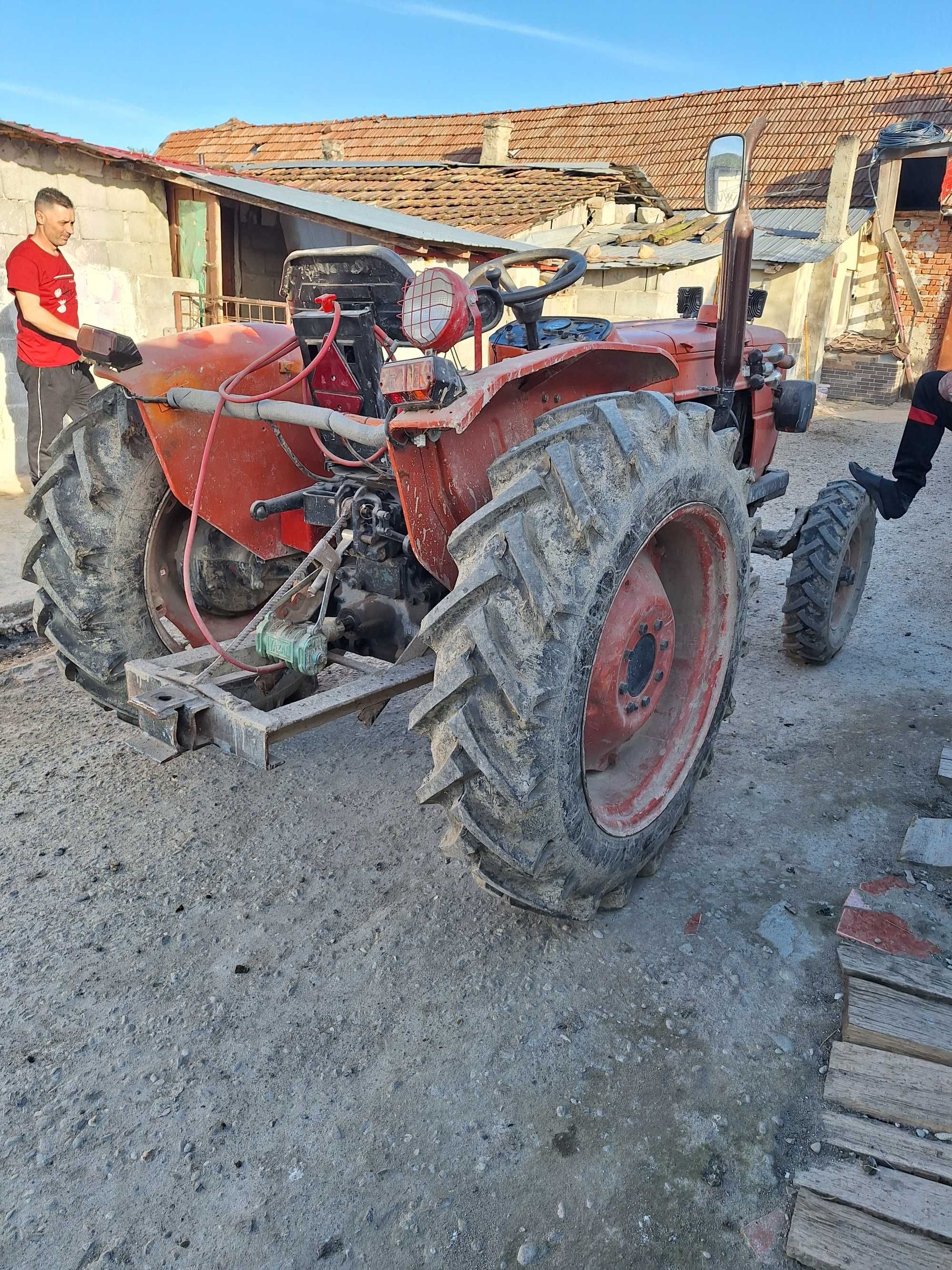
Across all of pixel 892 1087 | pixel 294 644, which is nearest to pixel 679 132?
pixel 294 644

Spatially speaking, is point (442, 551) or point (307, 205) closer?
point (442, 551)

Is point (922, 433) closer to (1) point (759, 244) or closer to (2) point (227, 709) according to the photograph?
(2) point (227, 709)

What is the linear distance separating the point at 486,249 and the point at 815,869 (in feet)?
25.2

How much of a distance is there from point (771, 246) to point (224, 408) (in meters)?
14.7

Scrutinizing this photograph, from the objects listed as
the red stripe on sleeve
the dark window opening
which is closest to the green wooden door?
the red stripe on sleeve

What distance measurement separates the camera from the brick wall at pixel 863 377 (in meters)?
15.3

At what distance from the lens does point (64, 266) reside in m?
5.39

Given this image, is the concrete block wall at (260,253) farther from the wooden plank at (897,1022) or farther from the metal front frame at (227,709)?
the wooden plank at (897,1022)

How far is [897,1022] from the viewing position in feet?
6.92

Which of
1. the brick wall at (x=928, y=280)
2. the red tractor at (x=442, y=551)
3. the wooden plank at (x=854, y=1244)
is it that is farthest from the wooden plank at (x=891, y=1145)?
the brick wall at (x=928, y=280)

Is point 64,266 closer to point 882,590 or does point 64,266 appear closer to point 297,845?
point 297,845

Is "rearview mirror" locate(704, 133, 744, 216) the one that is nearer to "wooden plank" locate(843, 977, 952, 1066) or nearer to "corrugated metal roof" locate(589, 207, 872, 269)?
"wooden plank" locate(843, 977, 952, 1066)

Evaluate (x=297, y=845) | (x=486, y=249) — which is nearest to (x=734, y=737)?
(x=297, y=845)

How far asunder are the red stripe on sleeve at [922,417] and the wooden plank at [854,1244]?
136 inches
